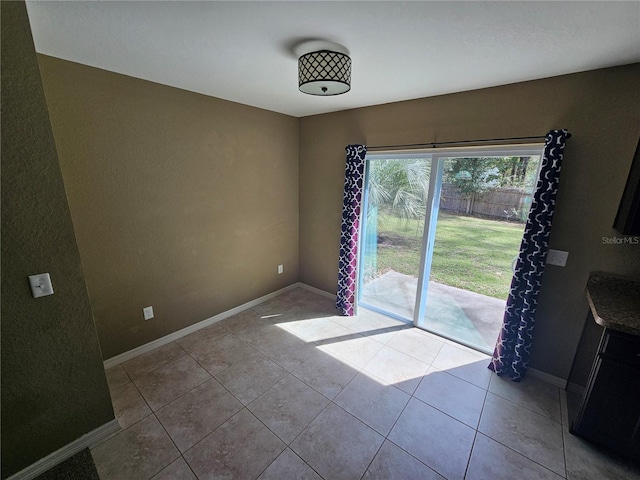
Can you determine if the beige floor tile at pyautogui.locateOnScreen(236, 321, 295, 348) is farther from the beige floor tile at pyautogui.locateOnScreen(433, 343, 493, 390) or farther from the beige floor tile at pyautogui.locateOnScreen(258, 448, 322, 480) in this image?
the beige floor tile at pyautogui.locateOnScreen(433, 343, 493, 390)

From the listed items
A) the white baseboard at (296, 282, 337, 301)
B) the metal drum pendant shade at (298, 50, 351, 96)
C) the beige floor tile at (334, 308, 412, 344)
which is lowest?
the beige floor tile at (334, 308, 412, 344)

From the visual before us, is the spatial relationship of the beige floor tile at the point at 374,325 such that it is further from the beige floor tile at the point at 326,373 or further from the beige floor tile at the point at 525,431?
the beige floor tile at the point at 525,431

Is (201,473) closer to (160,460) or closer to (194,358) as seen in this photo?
(160,460)

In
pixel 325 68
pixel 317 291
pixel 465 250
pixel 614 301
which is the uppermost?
pixel 325 68

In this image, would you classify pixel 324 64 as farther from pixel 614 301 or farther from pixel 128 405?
pixel 128 405

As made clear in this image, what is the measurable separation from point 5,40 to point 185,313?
7.45 feet

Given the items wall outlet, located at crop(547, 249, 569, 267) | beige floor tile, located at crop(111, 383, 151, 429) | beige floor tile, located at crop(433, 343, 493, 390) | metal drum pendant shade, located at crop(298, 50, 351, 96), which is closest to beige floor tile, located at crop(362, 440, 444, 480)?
beige floor tile, located at crop(433, 343, 493, 390)

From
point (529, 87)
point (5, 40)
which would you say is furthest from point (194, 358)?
point (529, 87)

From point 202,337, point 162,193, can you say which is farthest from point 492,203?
point 202,337

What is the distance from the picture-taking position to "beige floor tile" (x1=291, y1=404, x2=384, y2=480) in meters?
1.52

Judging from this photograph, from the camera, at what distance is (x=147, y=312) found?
243 cm

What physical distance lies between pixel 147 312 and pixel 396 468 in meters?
2.34

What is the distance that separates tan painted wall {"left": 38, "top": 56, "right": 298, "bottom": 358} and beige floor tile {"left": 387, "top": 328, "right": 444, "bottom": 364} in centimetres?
184

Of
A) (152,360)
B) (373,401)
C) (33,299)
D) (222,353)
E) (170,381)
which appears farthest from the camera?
(222,353)
